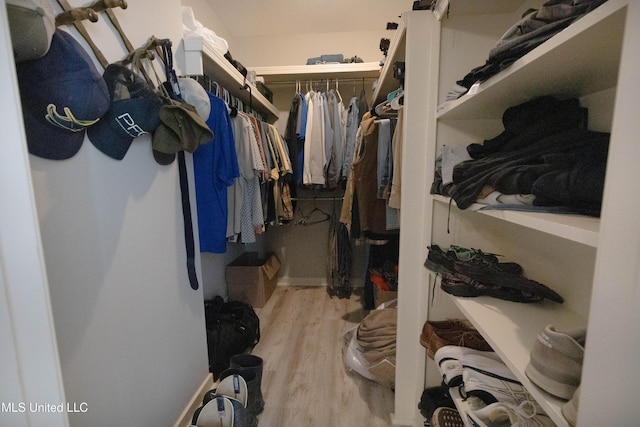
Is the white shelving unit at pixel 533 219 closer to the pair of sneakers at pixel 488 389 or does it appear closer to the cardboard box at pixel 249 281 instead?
the pair of sneakers at pixel 488 389

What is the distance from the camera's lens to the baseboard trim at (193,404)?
120cm

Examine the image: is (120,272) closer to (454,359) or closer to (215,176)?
(215,176)

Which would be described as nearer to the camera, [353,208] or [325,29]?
[353,208]

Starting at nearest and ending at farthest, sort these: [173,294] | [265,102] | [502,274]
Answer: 1. [502,274]
2. [173,294]
3. [265,102]

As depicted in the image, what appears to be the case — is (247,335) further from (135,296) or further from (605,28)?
(605,28)

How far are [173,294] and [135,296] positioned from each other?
22cm

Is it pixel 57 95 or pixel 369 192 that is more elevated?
pixel 57 95

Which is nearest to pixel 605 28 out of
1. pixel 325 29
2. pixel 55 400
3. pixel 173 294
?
pixel 55 400

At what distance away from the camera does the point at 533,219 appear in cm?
51

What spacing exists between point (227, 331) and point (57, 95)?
4.62 ft

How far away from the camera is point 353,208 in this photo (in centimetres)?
168

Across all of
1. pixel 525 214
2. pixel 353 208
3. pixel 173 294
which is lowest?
pixel 173 294

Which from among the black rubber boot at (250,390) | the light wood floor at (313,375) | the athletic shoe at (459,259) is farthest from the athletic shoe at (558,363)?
the black rubber boot at (250,390)

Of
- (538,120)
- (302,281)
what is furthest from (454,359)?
(302,281)
